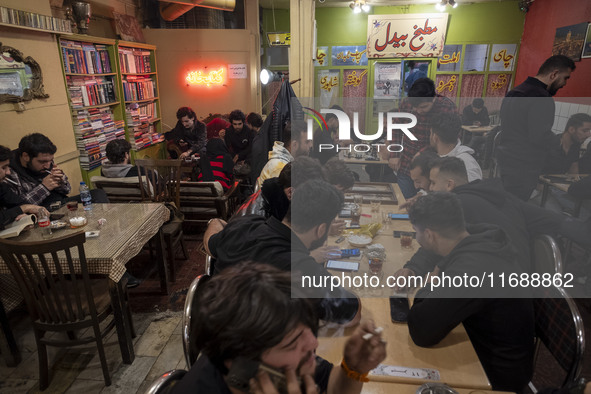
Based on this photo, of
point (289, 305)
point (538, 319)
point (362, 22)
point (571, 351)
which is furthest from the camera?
point (362, 22)

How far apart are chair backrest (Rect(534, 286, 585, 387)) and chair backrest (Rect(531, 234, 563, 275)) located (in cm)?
19

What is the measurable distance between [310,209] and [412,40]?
15.1ft

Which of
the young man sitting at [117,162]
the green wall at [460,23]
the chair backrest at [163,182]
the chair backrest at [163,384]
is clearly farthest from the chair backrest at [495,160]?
the green wall at [460,23]

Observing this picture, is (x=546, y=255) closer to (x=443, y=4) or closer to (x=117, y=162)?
(x=117, y=162)

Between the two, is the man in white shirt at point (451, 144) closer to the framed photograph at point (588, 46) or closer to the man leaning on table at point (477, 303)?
the man leaning on table at point (477, 303)

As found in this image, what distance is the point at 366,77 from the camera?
646cm

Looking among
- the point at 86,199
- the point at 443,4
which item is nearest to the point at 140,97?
the point at 86,199

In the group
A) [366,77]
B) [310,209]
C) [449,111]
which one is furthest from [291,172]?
[366,77]

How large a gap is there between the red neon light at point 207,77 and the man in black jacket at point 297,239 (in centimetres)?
496

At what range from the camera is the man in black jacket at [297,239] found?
129 centimetres

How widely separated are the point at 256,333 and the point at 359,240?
126 cm

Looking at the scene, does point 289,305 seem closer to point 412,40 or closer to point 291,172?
point 291,172

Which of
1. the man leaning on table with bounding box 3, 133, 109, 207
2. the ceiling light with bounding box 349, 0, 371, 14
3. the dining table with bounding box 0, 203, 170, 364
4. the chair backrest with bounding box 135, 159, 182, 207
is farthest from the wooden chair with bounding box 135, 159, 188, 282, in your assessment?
the ceiling light with bounding box 349, 0, 371, 14

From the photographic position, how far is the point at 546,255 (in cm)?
163
